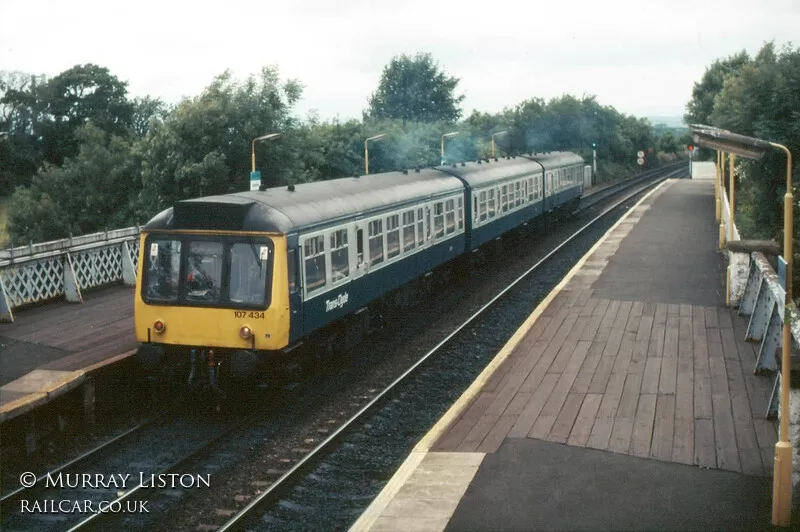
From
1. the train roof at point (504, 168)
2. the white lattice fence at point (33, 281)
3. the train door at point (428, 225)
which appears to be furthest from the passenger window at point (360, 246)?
the train roof at point (504, 168)

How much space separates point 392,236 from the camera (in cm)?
1559

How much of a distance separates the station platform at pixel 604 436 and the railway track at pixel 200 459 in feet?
4.78

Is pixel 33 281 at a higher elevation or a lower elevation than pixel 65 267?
lower

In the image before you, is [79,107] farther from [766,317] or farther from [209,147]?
[766,317]

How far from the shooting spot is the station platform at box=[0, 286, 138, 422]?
1005 cm

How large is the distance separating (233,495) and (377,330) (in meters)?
7.34

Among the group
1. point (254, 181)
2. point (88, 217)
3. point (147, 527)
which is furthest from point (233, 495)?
point (88, 217)

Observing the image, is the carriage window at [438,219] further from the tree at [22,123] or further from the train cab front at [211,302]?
the tree at [22,123]

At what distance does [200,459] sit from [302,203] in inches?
159

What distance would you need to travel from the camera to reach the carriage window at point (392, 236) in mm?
15352

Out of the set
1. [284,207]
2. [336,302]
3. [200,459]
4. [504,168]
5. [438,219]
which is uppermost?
[504,168]

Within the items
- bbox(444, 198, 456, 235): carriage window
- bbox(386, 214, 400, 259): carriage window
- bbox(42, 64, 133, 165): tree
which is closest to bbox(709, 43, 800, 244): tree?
bbox(444, 198, 456, 235): carriage window

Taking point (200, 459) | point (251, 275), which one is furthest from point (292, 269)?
point (200, 459)

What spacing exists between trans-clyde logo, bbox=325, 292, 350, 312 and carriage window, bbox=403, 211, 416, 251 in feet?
11.0
